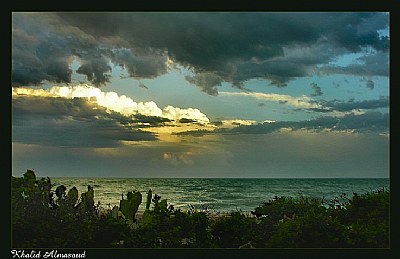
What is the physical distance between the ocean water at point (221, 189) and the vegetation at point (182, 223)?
9 centimetres

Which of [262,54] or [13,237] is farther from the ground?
[262,54]

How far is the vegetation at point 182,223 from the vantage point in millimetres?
10961

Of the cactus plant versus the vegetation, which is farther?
the cactus plant

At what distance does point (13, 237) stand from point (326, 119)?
193 inches

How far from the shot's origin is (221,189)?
11312mm

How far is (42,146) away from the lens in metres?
11.1

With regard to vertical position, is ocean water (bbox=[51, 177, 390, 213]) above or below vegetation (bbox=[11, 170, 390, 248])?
above

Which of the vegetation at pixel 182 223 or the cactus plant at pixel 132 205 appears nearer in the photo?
the vegetation at pixel 182 223

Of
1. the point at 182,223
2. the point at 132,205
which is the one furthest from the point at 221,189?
the point at 132,205

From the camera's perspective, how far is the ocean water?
11141 mm

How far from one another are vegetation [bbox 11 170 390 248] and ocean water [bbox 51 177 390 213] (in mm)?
93

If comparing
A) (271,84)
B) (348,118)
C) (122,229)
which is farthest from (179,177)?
(348,118)

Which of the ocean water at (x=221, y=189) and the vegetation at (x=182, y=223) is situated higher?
the ocean water at (x=221, y=189)
